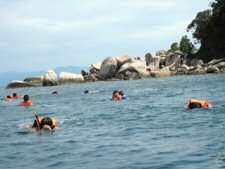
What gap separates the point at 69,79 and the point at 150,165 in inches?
2950

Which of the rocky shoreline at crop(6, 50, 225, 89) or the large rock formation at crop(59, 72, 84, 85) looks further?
the large rock formation at crop(59, 72, 84, 85)

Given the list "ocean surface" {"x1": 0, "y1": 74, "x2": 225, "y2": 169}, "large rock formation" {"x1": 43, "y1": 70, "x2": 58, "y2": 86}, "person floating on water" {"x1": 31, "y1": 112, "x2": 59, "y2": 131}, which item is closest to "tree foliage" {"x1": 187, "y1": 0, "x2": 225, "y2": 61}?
"large rock formation" {"x1": 43, "y1": 70, "x2": 58, "y2": 86}

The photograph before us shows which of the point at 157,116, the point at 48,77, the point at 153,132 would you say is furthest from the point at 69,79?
the point at 153,132

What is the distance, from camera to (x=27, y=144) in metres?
17.5

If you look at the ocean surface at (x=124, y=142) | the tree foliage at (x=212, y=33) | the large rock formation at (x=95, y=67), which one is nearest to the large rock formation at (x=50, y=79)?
the large rock formation at (x=95, y=67)

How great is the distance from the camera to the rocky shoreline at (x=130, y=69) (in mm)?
80562

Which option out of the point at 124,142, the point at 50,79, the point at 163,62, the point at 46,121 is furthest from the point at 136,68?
the point at 124,142

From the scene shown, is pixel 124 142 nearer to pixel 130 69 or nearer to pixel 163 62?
pixel 130 69

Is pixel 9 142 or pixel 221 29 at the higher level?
pixel 221 29

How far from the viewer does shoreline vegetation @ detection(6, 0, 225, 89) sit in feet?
270

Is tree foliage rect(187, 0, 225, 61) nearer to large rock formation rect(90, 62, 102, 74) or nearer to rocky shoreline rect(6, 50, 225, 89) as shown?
rocky shoreline rect(6, 50, 225, 89)

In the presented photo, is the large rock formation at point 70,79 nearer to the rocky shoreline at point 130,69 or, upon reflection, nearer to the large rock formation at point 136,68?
the rocky shoreline at point 130,69

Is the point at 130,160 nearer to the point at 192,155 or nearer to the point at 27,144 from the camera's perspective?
the point at 192,155

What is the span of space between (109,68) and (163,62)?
1121 centimetres
